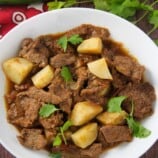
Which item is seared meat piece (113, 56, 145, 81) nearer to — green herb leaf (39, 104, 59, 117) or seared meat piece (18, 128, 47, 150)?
green herb leaf (39, 104, 59, 117)

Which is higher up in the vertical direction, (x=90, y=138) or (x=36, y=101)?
(x=36, y=101)

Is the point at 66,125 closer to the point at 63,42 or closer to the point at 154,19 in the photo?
the point at 63,42

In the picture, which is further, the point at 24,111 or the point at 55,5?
the point at 55,5

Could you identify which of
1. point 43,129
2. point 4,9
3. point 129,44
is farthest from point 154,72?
point 4,9

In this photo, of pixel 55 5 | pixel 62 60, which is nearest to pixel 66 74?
pixel 62 60

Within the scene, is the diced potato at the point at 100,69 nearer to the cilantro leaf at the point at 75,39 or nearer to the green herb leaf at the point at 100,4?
the cilantro leaf at the point at 75,39

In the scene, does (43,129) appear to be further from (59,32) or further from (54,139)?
(59,32)

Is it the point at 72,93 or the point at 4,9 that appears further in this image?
the point at 4,9
